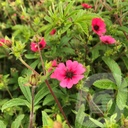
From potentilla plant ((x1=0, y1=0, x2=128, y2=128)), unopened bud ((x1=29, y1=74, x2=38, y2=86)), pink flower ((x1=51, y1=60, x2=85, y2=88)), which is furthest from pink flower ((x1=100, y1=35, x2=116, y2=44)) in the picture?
unopened bud ((x1=29, y1=74, x2=38, y2=86))

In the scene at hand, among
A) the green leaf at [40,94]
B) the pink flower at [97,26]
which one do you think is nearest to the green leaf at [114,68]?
the pink flower at [97,26]

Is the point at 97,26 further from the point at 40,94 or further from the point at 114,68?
the point at 40,94

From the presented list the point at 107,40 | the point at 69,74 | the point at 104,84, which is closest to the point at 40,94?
the point at 69,74

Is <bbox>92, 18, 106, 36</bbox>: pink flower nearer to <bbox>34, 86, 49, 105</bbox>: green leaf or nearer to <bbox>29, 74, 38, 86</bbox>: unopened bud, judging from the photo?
<bbox>34, 86, 49, 105</bbox>: green leaf

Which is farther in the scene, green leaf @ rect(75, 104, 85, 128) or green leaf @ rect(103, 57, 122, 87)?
green leaf @ rect(103, 57, 122, 87)

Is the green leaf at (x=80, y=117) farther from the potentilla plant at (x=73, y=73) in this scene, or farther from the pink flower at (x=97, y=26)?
the pink flower at (x=97, y=26)

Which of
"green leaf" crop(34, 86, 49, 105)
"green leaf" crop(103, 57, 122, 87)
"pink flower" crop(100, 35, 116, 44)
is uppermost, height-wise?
"pink flower" crop(100, 35, 116, 44)
